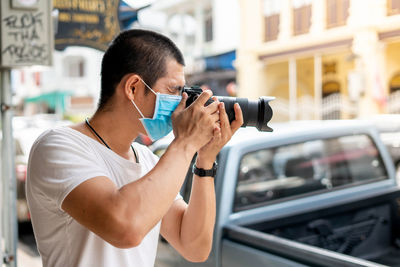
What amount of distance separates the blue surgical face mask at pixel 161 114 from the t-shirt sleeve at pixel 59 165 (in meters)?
0.21

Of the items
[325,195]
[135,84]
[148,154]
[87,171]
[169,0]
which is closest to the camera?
[87,171]

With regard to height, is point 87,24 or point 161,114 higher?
point 87,24

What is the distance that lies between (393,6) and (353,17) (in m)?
0.25

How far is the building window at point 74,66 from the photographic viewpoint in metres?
26.3

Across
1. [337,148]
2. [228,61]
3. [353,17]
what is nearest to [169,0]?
[337,148]

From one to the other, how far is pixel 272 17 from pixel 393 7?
0.94 meters

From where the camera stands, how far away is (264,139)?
9.39 feet

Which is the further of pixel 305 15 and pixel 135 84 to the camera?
pixel 305 15

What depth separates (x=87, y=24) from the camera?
3.54 meters

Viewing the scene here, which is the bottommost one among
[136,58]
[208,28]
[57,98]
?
[136,58]

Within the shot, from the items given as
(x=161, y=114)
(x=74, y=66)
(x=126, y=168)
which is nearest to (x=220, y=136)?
(x=161, y=114)

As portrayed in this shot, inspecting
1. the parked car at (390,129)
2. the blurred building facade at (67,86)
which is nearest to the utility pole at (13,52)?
the parked car at (390,129)

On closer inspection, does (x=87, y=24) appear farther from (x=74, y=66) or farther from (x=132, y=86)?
(x=74, y=66)

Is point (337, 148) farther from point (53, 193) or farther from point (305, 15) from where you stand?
point (53, 193)
